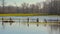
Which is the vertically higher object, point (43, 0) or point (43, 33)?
point (43, 0)

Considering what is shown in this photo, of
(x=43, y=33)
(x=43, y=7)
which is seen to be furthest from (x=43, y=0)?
(x=43, y=33)

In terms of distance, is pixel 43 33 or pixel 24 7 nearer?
pixel 43 33

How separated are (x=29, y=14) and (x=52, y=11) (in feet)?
8.64

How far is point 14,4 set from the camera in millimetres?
18453

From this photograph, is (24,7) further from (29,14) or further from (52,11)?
(52,11)

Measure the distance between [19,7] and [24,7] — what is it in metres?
0.60

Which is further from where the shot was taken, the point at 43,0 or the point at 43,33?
the point at 43,0

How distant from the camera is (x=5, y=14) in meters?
18.8

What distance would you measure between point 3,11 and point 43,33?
11.4m

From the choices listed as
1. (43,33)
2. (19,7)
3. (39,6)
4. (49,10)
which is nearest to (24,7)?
(19,7)

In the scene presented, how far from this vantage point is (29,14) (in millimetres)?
18172

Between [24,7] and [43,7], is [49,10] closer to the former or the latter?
[43,7]

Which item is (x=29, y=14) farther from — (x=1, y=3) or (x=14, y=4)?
(x=1, y=3)

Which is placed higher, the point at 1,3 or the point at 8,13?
the point at 1,3
